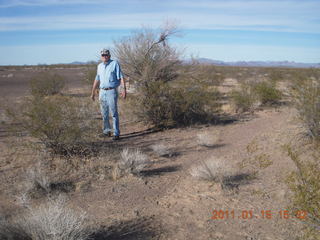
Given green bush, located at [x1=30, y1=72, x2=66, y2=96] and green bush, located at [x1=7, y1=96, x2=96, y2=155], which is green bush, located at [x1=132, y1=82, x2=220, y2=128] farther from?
green bush, located at [x1=30, y1=72, x2=66, y2=96]

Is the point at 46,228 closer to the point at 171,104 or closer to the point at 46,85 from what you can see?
the point at 171,104

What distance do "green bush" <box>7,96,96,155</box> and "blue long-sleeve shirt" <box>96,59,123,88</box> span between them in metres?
1.06

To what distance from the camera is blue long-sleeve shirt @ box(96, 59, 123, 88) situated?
6.54m

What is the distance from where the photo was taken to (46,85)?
16.8m

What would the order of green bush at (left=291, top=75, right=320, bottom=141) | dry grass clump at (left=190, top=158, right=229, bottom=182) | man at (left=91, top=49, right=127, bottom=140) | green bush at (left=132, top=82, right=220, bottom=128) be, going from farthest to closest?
1. green bush at (left=132, top=82, right=220, bottom=128)
2. man at (left=91, top=49, right=127, bottom=140)
3. green bush at (left=291, top=75, right=320, bottom=141)
4. dry grass clump at (left=190, top=158, right=229, bottom=182)

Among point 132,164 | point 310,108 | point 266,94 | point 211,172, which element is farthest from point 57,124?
point 266,94

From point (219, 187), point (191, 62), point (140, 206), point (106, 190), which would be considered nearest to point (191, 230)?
point (140, 206)

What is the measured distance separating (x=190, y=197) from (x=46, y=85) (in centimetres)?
1485

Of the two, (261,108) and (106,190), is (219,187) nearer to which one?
(106,190)

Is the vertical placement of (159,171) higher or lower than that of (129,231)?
higher

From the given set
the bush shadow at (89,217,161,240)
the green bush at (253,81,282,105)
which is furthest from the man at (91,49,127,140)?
the green bush at (253,81,282,105)

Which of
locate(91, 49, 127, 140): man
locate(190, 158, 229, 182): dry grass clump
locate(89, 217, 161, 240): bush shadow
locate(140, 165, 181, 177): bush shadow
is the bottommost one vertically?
locate(89, 217, 161, 240): bush shadow

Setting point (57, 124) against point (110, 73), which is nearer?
point (57, 124)

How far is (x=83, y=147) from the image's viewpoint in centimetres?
574
